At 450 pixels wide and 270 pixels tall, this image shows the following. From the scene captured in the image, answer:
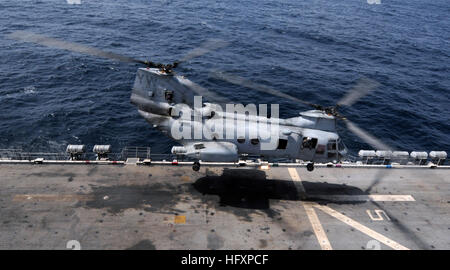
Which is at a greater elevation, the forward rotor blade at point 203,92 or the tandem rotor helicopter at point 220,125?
the forward rotor blade at point 203,92

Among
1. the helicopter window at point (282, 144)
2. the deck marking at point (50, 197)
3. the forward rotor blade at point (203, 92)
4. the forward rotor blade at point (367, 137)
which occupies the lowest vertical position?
the deck marking at point (50, 197)

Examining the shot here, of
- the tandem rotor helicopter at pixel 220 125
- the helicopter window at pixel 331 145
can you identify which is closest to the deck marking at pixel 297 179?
the tandem rotor helicopter at pixel 220 125

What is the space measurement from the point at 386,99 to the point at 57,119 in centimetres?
4481

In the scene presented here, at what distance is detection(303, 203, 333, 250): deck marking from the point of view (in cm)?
1705

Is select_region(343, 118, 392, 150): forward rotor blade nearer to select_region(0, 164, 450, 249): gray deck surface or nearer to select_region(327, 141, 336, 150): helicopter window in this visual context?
select_region(327, 141, 336, 150): helicopter window

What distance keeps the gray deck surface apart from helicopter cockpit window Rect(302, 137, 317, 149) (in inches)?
127

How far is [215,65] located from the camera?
5584cm

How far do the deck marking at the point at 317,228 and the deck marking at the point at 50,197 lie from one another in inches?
519

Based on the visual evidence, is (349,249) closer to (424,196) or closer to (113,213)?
(424,196)

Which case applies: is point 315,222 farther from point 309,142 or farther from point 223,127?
point 223,127

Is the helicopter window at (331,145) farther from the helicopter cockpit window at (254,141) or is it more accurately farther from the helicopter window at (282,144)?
the helicopter cockpit window at (254,141)

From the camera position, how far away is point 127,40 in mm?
62938

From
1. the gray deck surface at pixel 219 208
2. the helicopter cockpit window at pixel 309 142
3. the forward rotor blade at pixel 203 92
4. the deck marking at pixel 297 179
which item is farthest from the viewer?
the deck marking at pixel 297 179

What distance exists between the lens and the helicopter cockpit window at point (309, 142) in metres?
20.4
